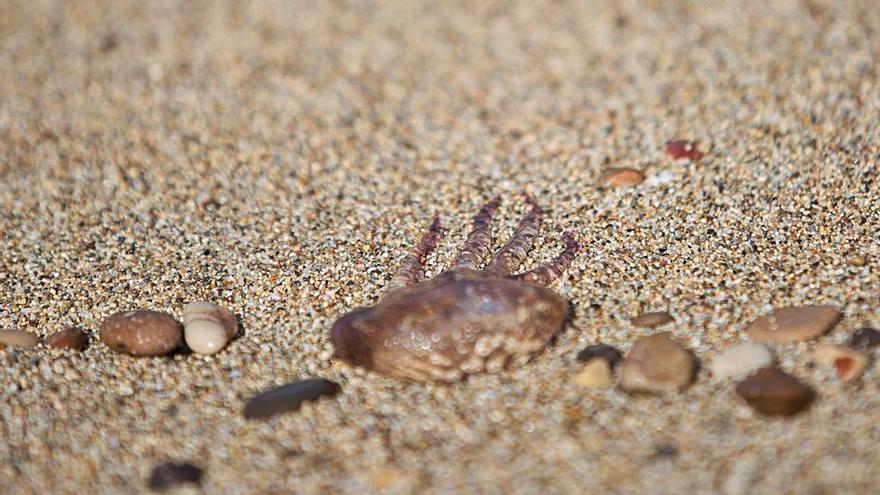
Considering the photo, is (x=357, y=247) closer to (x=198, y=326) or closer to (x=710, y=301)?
(x=198, y=326)

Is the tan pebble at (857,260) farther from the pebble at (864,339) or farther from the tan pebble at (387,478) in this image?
the tan pebble at (387,478)

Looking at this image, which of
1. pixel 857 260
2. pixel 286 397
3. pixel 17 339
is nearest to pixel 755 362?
pixel 857 260

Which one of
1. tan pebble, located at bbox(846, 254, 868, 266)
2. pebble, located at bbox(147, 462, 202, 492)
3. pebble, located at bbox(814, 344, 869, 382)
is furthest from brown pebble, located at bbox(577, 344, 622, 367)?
pebble, located at bbox(147, 462, 202, 492)

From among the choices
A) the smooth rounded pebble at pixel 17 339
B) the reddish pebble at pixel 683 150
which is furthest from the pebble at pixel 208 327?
the reddish pebble at pixel 683 150

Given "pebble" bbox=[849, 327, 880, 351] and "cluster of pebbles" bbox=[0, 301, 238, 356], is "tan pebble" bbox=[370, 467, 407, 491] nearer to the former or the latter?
"cluster of pebbles" bbox=[0, 301, 238, 356]

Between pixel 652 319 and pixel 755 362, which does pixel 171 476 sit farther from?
pixel 755 362

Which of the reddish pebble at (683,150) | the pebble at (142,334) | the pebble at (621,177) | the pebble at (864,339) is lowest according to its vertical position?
the pebble at (864,339)
